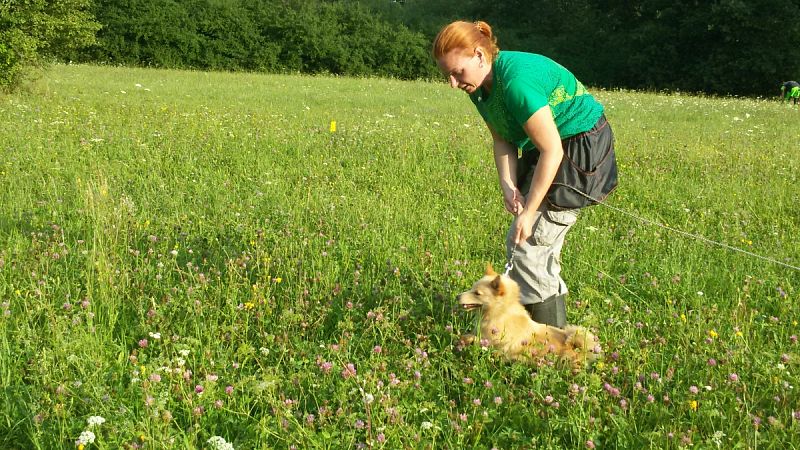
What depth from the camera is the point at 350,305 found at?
370 centimetres

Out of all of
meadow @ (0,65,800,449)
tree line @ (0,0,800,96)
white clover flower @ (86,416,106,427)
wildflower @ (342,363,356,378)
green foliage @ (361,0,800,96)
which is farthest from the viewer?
green foliage @ (361,0,800,96)

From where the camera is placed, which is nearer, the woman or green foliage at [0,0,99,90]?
the woman

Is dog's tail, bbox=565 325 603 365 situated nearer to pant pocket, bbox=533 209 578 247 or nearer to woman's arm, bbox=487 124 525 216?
pant pocket, bbox=533 209 578 247

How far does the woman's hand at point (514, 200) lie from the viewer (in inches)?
140

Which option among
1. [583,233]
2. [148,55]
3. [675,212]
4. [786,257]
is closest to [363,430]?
[583,233]

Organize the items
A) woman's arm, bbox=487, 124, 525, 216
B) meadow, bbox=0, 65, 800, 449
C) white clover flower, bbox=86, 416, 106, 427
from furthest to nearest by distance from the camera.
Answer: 1. woman's arm, bbox=487, 124, 525, 216
2. meadow, bbox=0, 65, 800, 449
3. white clover flower, bbox=86, 416, 106, 427

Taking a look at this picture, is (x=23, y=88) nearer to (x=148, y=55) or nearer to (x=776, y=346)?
(x=776, y=346)

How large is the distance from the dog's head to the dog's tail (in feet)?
1.12

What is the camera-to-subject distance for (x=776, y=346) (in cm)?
354

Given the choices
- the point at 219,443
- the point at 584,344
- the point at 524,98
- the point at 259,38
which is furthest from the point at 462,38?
the point at 259,38

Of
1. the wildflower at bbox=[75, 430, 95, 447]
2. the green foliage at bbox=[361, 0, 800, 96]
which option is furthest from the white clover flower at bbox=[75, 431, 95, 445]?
the green foliage at bbox=[361, 0, 800, 96]

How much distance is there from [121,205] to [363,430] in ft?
11.1

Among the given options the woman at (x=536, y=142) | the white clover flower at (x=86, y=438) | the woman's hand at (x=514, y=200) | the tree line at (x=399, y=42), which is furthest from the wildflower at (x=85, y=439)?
the tree line at (x=399, y=42)

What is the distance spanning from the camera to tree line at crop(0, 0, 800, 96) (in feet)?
106
